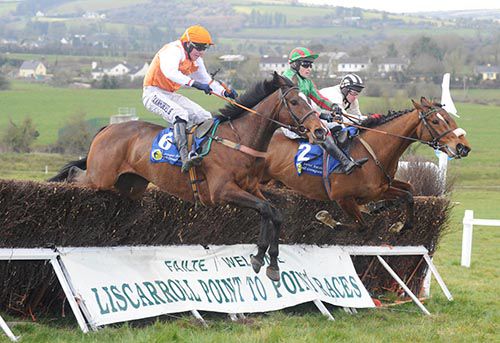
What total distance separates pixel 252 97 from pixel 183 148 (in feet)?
2.66

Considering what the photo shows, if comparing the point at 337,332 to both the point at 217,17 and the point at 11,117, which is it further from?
the point at 217,17

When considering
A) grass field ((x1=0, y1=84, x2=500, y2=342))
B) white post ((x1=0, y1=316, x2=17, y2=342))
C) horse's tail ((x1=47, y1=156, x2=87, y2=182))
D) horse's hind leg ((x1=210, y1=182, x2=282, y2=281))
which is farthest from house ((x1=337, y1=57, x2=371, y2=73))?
white post ((x1=0, y1=316, x2=17, y2=342))

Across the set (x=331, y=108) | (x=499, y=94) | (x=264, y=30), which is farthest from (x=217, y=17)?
(x=331, y=108)

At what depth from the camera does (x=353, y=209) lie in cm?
928

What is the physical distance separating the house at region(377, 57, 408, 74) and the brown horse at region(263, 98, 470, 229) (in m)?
51.2

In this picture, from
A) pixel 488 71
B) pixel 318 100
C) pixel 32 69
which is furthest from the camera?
pixel 32 69

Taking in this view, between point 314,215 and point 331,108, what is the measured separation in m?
1.26

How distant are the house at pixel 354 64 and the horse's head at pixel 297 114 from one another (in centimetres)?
5689

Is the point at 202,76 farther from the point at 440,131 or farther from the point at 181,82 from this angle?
the point at 440,131

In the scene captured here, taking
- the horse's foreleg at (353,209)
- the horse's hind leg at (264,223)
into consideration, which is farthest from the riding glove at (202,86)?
the horse's foreleg at (353,209)

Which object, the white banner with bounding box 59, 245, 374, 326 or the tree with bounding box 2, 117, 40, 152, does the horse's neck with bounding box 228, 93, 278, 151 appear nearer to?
the white banner with bounding box 59, 245, 374, 326

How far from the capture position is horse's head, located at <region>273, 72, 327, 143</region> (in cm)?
744

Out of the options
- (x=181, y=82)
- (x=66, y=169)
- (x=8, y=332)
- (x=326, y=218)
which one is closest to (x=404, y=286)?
(x=326, y=218)

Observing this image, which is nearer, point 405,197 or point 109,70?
point 405,197
